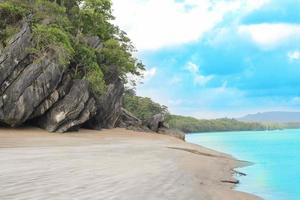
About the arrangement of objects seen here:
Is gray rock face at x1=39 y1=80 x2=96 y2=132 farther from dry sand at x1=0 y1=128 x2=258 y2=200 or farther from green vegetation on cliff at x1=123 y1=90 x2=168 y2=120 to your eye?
green vegetation on cliff at x1=123 y1=90 x2=168 y2=120

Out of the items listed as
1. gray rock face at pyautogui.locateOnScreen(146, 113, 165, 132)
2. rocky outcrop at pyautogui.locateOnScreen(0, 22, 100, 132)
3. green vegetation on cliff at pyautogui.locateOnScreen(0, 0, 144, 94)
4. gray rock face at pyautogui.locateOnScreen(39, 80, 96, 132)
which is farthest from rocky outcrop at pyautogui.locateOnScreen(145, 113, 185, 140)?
rocky outcrop at pyautogui.locateOnScreen(0, 22, 100, 132)

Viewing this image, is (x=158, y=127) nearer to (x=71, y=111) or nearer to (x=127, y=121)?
(x=127, y=121)

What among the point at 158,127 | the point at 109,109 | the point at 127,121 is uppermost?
the point at 109,109

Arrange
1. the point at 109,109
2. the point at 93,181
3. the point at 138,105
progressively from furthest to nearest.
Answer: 1. the point at 138,105
2. the point at 109,109
3. the point at 93,181

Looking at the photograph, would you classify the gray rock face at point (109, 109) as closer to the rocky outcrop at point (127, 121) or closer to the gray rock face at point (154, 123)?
the rocky outcrop at point (127, 121)

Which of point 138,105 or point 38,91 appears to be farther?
point 138,105

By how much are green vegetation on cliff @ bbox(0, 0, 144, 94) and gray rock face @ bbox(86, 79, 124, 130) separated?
67.8 inches

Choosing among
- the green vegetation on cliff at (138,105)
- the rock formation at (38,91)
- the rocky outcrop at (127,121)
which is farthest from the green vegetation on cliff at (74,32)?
the green vegetation on cliff at (138,105)

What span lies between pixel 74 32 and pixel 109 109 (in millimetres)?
8576

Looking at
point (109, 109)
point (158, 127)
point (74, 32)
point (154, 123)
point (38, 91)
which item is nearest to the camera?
point (38, 91)

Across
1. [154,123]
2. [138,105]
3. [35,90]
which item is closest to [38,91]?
[35,90]

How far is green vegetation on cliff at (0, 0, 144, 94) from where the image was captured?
37.1 metres

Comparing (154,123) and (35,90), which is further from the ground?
(35,90)

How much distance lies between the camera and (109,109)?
49.5 metres
